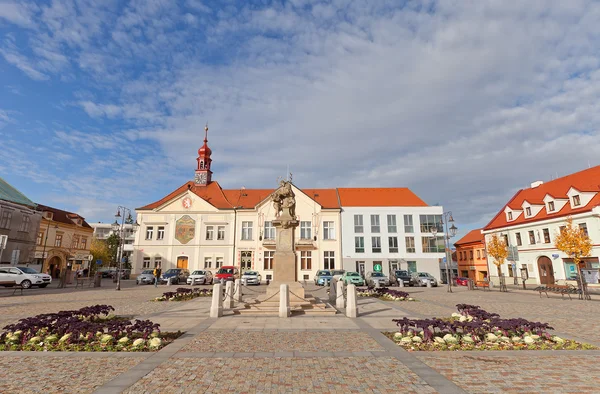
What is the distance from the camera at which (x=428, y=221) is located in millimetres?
42062

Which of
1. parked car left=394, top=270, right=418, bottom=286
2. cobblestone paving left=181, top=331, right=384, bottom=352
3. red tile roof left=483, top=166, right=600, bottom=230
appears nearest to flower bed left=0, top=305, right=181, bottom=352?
cobblestone paving left=181, top=331, right=384, bottom=352

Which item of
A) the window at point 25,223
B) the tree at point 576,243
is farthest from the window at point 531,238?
the window at point 25,223

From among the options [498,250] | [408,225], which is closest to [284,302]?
[498,250]

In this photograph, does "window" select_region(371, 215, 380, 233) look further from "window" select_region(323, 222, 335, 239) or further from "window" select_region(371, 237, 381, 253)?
"window" select_region(323, 222, 335, 239)

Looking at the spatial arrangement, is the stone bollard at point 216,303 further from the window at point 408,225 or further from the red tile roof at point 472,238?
the red tile roof at point 472,238

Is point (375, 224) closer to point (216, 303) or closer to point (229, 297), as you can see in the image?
point (229, 297)

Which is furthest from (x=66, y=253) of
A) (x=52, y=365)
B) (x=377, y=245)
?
(x=52, y=365)

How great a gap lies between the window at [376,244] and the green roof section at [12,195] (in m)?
41.9

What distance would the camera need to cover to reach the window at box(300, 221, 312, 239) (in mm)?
40938

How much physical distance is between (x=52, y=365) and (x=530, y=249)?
4200 centimetres

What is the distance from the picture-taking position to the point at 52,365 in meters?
6.13

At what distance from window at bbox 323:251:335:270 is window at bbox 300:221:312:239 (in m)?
3.16

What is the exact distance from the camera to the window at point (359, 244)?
4128 cm

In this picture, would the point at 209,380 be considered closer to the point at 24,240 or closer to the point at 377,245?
the point at 377,245
